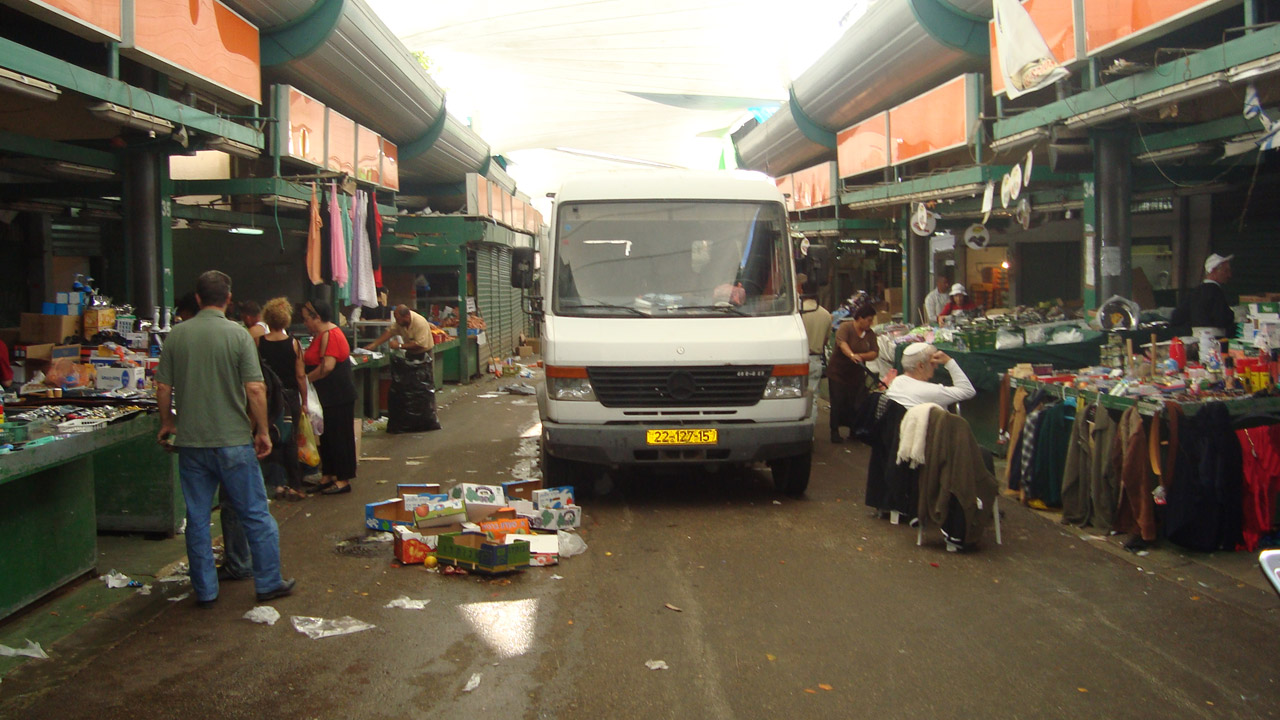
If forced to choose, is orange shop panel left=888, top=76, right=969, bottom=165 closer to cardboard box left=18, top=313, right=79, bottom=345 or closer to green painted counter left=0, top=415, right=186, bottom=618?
green painted counter left=0, top=415, right=186, bottom=618

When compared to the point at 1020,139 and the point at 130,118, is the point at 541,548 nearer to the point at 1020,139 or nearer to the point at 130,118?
the point at 130,118

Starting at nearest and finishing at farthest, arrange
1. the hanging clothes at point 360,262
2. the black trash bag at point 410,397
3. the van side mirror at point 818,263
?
the van side mirror at point 818,263 → the black trash bag at point 410,397 → the hanging clothes at point 360,262

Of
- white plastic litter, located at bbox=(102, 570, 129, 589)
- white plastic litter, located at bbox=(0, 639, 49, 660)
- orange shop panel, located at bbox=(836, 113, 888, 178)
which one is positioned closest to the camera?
white plastic litter, located at bbox=(0, 639, 49, 660)

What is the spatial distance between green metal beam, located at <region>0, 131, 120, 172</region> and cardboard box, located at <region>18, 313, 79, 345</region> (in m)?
1.44

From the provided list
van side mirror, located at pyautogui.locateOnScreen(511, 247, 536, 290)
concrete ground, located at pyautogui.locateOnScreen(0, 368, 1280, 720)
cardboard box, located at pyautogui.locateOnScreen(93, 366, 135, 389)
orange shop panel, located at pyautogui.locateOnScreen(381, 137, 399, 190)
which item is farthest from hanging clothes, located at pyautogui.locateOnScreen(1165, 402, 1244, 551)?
orange shop panel, located at pyautogui.locateOnScreen(381, 137, 399, 190)

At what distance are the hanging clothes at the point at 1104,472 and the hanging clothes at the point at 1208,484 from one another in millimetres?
516

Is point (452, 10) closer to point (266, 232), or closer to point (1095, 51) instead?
point (266, 232)

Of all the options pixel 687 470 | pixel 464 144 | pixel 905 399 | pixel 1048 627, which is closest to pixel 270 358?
pixel 687 470

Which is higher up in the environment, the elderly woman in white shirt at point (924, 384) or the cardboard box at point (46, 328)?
the cardboard box at point (46, 328)

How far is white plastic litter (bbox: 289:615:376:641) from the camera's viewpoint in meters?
5.20

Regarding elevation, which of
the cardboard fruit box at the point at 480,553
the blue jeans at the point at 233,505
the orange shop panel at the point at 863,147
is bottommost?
the cardboard fruit box at the point at 480,553

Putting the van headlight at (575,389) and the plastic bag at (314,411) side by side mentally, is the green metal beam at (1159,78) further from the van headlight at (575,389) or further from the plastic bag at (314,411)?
the plastic bag at (314,411)

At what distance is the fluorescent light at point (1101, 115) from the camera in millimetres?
8540

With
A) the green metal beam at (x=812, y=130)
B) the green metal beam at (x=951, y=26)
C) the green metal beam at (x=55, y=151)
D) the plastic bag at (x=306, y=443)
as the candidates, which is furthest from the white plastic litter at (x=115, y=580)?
the green metal beam at (x=812, y=130)
